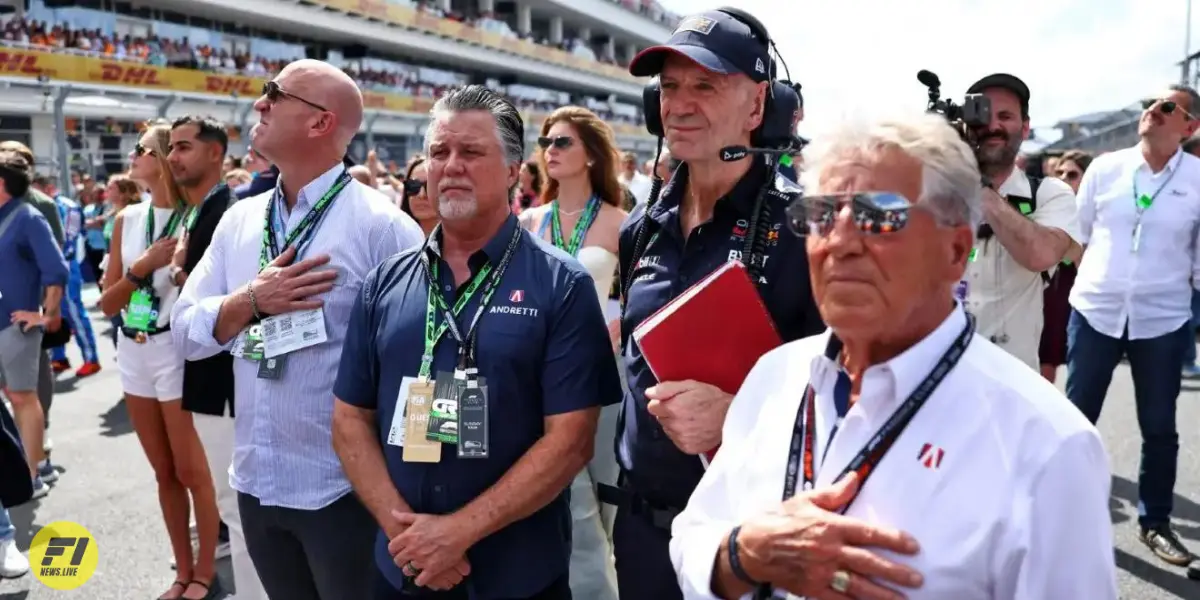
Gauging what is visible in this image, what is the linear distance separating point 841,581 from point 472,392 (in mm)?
1115

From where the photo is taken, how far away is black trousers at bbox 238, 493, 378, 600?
2.54 meters

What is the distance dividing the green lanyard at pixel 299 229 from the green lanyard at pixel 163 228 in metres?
1.45

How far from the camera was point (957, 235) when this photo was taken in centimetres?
138

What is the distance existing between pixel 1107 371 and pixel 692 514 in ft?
11.4

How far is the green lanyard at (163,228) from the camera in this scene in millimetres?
3988

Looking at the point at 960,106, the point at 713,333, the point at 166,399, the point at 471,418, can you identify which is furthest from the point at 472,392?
the point at 166,399

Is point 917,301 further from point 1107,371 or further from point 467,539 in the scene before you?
point 1107,371

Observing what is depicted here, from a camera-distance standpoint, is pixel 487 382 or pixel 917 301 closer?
pixel 917 301

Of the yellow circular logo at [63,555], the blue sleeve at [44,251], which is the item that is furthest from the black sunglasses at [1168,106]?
the blue sleeve at [44,251]

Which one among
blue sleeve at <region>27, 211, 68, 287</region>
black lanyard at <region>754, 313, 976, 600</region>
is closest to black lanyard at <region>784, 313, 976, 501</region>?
black lanyard at <region>754, 313, 976, 600</region>

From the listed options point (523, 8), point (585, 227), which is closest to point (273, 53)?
point (523, 8)

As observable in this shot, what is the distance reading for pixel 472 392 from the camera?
213 cm

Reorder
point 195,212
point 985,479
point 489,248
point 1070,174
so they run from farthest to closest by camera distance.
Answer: point 1070,174, point 195,212, point 489,248, point 985,479

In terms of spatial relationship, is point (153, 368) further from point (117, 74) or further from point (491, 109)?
point (117, 74)
